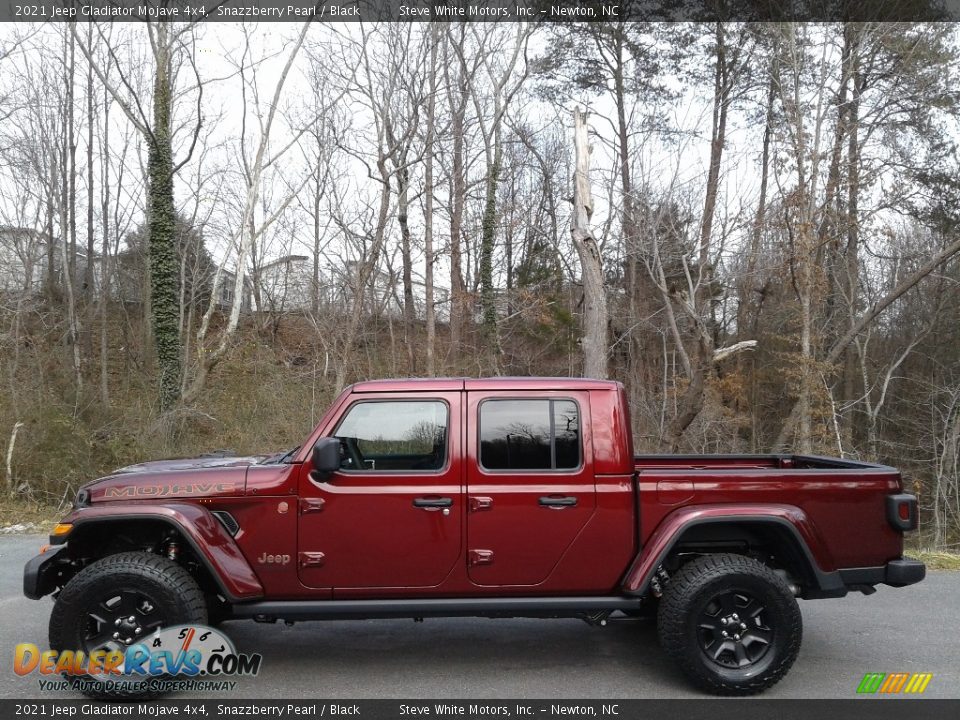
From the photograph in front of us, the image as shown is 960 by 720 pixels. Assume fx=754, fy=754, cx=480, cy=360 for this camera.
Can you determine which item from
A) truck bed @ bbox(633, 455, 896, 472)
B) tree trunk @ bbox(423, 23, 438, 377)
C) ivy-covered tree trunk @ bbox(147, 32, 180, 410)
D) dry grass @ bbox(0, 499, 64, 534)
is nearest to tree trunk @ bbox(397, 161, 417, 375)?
tree trunk @ bbox(423, 23, 438, 377)

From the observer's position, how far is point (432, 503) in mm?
4480

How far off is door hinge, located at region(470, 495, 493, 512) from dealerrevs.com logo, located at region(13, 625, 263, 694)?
66.8 inches

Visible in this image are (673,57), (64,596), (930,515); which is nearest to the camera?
(64,596)

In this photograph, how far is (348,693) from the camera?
438 cm

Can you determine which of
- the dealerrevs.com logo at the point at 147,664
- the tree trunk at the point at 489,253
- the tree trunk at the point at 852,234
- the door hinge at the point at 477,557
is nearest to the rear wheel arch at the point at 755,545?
the door hinge at the point at 477,557

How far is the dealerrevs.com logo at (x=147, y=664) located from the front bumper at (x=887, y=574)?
3.75 metres

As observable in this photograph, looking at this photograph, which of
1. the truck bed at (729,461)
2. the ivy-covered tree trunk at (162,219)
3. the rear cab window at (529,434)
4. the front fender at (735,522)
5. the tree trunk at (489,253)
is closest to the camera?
the front fender at (735,522)

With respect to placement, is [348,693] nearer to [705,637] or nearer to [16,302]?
[705,637]

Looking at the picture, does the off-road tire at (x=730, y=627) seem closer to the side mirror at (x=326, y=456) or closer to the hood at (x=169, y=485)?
the side mirror at (x=326, y=456)

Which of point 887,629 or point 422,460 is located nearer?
point 422,460

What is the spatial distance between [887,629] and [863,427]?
19824 mm

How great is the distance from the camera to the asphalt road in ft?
14.5

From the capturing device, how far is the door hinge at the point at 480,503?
450 cm

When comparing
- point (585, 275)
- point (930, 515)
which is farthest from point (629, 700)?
point (930, 515)
